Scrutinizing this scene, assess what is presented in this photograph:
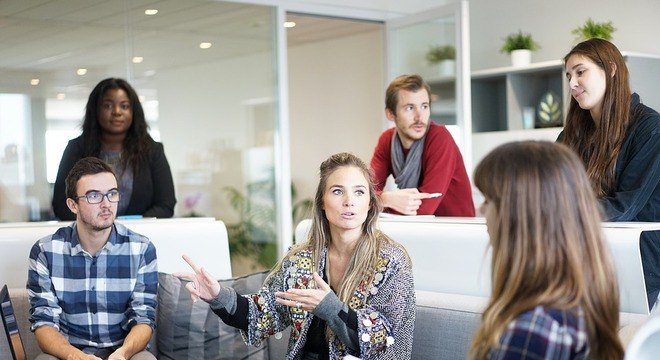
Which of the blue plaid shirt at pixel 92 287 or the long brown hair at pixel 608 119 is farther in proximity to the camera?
the blue plaid shirt at pixel 92 287

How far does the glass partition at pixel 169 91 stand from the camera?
514 cm

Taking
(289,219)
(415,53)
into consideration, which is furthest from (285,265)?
(415,53)

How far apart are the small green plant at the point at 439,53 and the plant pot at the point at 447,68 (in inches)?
1.1

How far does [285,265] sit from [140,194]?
1523 millimetres

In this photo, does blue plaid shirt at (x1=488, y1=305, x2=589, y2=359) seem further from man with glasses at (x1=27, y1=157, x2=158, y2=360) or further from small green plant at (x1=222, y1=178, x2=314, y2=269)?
small green plant at (x1=222, y1=178, x2=314, y2=269)

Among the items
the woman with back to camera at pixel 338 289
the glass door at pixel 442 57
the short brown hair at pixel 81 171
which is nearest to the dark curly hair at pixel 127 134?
the short brown hair at pixel 81 171

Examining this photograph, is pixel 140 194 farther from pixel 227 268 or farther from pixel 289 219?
pixel 289 219

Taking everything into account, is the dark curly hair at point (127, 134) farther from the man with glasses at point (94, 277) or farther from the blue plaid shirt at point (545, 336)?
the blue plaid shirt at point (545, 336)

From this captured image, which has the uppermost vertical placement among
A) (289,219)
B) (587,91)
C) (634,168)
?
(587,91)

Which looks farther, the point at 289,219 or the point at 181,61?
the point at 289,219

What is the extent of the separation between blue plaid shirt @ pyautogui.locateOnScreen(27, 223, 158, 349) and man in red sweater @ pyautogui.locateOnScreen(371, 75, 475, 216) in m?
0.94

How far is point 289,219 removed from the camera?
6.12 metres

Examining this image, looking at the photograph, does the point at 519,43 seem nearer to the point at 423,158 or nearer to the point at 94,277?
the point at 423,158

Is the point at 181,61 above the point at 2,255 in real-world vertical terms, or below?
above
